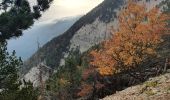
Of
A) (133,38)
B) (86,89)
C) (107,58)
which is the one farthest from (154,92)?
(86,89)

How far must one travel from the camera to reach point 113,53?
2205 inches

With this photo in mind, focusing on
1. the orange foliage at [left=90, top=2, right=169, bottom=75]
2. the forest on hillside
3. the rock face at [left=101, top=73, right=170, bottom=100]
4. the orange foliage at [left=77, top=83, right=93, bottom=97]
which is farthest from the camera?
the orange foliage at [left=77, top=83, right=93, bottom=97]

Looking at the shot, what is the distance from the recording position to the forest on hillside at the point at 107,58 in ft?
96.8

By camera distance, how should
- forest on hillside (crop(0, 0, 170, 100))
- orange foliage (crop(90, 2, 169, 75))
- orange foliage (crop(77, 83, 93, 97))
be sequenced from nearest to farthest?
1. forest on hillside (crop(0, 0, 170, 100))
2. orange foliage (crop(90, 2, 169, 75))
3. orange foliage (crop(77, 83, 93, 97))

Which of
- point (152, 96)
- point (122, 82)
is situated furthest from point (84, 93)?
point (152, 96)

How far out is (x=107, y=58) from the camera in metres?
56.8

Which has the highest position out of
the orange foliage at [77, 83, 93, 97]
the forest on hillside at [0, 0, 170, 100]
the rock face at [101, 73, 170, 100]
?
the forest on hillside at [0, 0, 170, 100]

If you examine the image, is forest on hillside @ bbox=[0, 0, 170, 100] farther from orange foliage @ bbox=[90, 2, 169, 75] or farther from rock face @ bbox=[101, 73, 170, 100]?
rock face @ bbox=[101, 73, 170, 100]

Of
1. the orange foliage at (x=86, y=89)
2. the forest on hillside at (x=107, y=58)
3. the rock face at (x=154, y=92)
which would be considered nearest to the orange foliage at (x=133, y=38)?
the forest on hillside at (x=107, y=58)

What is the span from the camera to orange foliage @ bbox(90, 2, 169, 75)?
54281mm

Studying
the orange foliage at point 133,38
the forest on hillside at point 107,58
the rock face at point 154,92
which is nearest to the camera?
the forest on hillside at point 107,58

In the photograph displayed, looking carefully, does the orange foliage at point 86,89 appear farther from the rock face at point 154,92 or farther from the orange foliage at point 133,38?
the rock face at point 154,92

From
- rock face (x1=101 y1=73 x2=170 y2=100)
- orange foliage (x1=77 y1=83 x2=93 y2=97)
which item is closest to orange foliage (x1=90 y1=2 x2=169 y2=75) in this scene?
rock face (x1=101 y1=73 x2=170 y2=100)

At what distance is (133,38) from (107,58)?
4414mm
